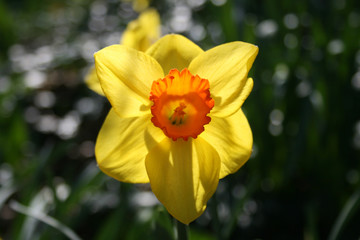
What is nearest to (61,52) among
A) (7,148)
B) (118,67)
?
(7,148)

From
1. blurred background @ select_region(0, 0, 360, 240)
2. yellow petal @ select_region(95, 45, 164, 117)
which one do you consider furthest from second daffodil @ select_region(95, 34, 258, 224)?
blurred background @ select_region(0, 0, 360, 240)

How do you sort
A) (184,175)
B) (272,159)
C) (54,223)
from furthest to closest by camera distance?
(272,159) < (54,223) < (184,175)

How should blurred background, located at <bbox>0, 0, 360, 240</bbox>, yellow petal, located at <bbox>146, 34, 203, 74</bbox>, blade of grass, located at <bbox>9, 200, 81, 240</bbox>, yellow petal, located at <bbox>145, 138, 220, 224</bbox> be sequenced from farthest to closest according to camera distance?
blurred background, located at <bbox>0, 0, 360, 240</bbox>, blade of grass, located at <bbox>9, 200, 81, 240</bbox>, yellow petal, located at <bbox>146, 34, 203, 74</bbox>, yellow petal, located at <bbox>145, 138, 220, 224</bbox>

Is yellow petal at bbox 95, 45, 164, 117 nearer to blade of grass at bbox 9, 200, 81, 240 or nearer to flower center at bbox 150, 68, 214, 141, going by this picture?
flower center at bbox 150, 68, 214, 141

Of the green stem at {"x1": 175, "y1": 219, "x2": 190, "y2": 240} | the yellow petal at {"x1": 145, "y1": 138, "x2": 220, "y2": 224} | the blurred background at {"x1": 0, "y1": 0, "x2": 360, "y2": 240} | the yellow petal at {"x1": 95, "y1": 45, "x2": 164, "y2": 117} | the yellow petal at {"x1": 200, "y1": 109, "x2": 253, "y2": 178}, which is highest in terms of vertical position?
the yellow petal at {"x1": 95, "y1": 45, "x2": 164, "y2": 117}

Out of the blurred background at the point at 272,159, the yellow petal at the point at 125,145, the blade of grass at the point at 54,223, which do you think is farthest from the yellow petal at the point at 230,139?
the blade of grass at the point at 54,223

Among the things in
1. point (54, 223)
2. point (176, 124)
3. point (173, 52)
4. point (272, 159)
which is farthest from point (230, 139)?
point (272, 159)

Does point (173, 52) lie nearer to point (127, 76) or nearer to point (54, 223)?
point (127, 76)

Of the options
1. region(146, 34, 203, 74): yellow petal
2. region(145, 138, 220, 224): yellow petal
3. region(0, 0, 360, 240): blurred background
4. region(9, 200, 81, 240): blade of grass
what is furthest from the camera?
region(0, 0, 360, 240): blurred background
